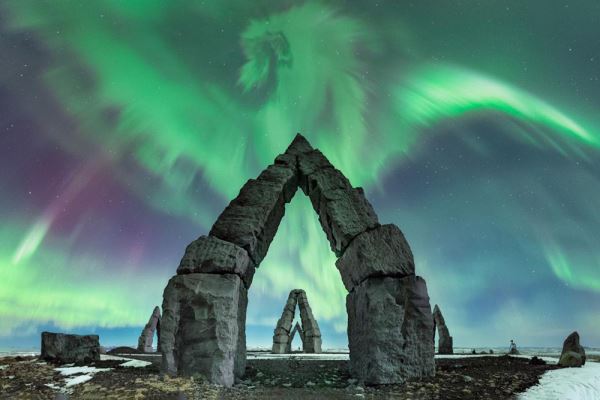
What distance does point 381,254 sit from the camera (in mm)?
7043

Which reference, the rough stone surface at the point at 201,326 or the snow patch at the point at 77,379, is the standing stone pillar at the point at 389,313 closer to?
the rough stone surface at the point at 201,326

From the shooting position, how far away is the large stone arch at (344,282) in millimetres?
6383

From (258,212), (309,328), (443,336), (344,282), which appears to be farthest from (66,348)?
(443,336)

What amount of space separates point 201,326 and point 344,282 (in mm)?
3270

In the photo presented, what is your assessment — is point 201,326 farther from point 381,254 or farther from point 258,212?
point 381,254

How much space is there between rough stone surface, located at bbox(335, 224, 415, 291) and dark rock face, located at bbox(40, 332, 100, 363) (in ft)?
25.0

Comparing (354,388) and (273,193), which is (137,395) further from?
(273,193)

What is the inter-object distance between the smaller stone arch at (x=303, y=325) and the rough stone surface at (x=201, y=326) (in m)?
14.4

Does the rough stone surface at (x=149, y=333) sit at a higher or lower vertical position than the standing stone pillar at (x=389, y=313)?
lower

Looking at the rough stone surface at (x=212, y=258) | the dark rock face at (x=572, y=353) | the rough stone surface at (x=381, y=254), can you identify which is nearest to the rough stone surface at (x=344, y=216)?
the rough stone surface at (x=381, y=254)

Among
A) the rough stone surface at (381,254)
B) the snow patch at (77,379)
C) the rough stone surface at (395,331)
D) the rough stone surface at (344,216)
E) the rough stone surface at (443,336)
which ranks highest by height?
the rough stone surface at (344,216)

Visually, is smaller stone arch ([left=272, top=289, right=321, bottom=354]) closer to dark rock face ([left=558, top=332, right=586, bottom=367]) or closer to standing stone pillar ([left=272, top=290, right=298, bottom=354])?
standing stone pillar ([left=272, top=290, right=298, bottom=354])

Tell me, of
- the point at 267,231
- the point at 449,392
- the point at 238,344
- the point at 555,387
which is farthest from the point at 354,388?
the point at 267,231

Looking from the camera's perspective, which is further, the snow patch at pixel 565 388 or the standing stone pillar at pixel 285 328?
the standing stone pillar at pixel 285 328
